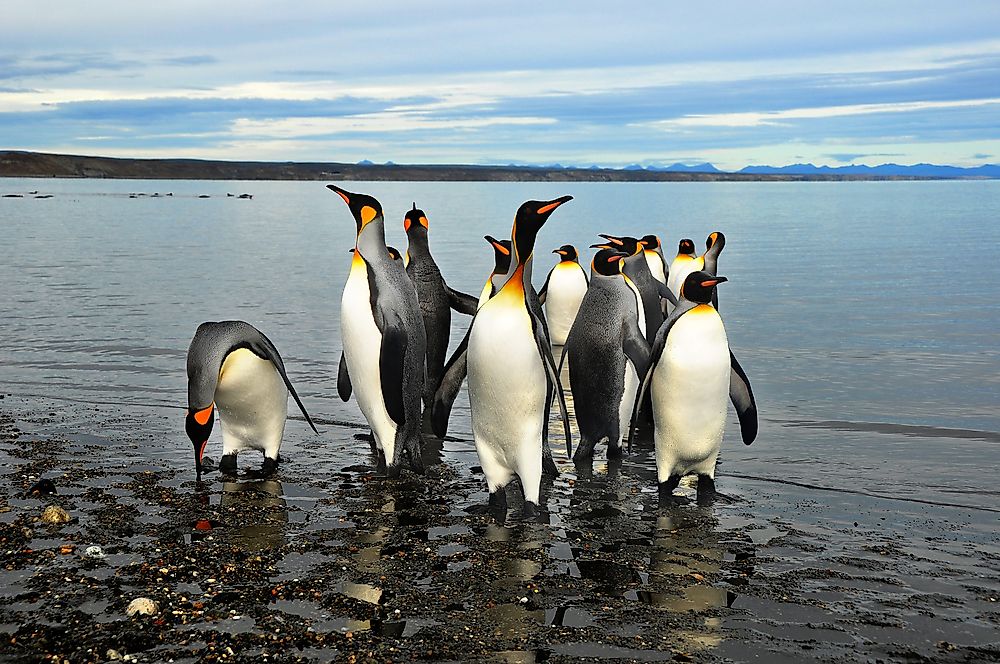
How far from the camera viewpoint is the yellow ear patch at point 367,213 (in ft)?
21.5

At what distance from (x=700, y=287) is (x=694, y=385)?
55cm

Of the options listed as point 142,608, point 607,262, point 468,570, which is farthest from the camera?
point 607,262

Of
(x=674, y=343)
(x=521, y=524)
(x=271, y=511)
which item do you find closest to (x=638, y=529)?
(x=521, y=524)

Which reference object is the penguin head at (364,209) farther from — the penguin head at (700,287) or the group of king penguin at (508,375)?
the penguin head at (700,287)

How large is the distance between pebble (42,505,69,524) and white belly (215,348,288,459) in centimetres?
127

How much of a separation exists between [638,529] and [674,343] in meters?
1.12

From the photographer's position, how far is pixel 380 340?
21.0 ft

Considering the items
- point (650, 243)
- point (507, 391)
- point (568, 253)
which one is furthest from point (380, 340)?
point (650, 243)

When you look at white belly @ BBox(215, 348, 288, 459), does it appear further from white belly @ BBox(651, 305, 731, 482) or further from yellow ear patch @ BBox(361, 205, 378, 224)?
white belly @ BBox(651, 305, 731, 482)

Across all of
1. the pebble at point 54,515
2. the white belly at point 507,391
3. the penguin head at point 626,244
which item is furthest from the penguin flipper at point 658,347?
the pebble at point 54,515

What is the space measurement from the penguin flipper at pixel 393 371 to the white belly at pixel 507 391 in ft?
1.74

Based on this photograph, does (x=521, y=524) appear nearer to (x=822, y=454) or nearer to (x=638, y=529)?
(x=638, y=529)

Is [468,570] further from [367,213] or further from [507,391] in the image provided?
[367,213]

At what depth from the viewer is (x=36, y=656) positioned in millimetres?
3877
